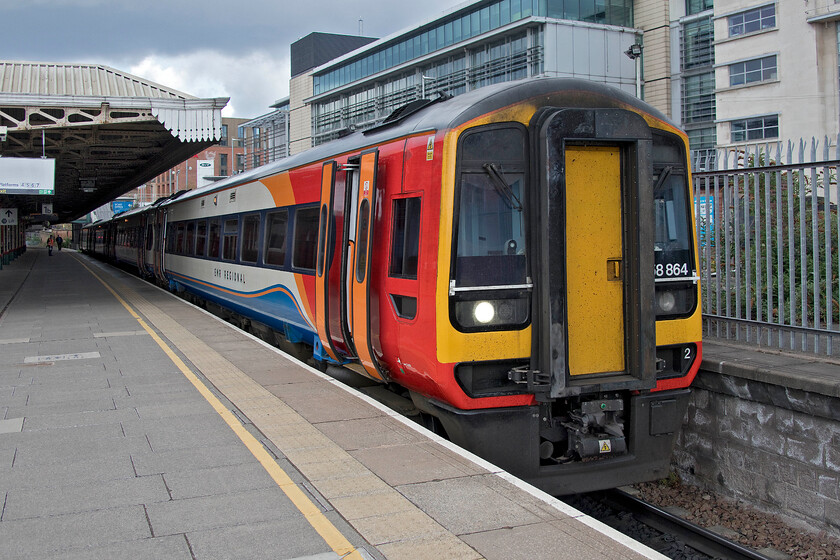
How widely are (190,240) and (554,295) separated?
45.6ft

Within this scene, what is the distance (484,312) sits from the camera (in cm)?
574

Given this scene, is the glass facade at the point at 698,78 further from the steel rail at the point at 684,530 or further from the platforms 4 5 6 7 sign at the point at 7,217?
A: the steel rail at the point at 684,530

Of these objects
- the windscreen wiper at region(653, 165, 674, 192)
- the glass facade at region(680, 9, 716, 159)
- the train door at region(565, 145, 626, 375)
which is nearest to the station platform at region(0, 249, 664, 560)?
the train door at region(565, 145, 626, 375)

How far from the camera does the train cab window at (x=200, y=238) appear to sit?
16094 mm

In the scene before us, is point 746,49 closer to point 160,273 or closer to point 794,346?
point 160,273

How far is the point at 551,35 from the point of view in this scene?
38375 mm

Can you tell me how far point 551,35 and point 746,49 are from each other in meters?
9.55

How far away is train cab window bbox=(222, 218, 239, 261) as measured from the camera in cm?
1311

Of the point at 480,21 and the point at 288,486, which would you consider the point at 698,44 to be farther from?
the point at 288,486

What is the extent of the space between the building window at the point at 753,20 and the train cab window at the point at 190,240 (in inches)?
1210

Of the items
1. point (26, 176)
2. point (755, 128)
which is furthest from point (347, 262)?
point (755, 128)

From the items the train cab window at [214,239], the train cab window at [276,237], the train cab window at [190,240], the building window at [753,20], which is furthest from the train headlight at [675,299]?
the building window at [753,20]

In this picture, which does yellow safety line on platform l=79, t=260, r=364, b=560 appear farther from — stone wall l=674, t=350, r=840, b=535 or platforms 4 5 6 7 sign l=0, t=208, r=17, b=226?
platforms 4 5 6 7 sign l=0, t=208, r=17, b=226

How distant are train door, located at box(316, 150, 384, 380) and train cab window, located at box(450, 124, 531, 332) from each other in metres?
1.36
